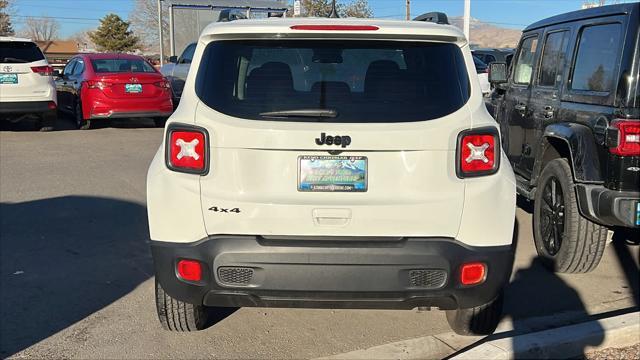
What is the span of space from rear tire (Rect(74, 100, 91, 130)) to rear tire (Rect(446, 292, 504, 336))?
10853mm

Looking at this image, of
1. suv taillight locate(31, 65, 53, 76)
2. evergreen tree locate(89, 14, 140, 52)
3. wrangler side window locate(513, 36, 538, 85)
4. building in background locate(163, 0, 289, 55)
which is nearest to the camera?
wrangler side window locate(513, 36, 538, 85)

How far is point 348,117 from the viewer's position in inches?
120

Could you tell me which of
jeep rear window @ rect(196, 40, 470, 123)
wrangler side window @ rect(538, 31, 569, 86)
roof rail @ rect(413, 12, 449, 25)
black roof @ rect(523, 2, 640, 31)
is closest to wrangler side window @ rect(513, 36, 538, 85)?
black roof @ rect(523, 2, 640, 31)

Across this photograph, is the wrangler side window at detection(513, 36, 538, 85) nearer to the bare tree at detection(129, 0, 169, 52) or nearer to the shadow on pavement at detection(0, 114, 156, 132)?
the shadow on pavement at detection(0, 114, 156, 132)

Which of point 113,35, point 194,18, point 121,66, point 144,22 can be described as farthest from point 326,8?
point 144,22

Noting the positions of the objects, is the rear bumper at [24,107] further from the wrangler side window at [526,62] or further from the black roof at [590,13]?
the black roof at [590,13]

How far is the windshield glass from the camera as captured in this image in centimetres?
1264

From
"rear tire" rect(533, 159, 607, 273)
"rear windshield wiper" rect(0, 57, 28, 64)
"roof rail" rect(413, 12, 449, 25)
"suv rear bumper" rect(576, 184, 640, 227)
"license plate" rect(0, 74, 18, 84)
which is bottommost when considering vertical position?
"rear tire" rect(533, 159, 607, 273)

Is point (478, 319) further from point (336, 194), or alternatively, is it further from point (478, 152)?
point (336, 194)

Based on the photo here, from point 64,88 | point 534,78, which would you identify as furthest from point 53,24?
point 534,78

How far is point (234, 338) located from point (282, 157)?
1.44 m

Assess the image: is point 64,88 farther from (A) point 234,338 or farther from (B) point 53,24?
(B) point 53,24

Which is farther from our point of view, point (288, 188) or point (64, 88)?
point (64, 88)

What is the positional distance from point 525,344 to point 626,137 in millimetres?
1589
